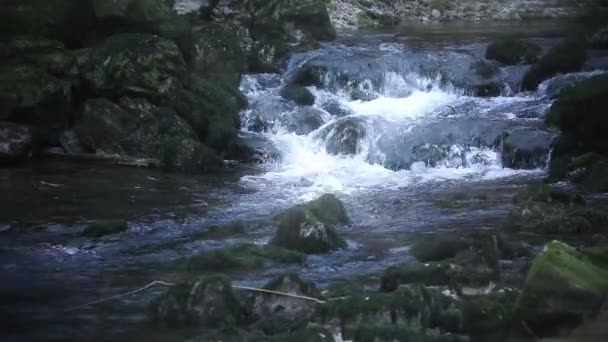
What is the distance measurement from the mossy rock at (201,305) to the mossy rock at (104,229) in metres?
3.01

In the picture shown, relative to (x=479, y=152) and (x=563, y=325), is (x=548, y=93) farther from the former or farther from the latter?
(x=563, y=325)

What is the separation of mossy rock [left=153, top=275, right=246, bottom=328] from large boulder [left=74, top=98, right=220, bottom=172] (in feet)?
21.7

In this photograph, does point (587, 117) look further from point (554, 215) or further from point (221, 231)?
point (221, 231)

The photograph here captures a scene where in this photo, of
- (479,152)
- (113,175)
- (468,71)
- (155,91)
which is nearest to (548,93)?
(468,71)

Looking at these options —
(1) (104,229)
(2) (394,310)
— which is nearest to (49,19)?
(1) (104,229)

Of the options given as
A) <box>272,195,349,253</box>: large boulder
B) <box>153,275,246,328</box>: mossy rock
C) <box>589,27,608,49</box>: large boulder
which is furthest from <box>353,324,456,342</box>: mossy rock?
<box>589,27,608,49</box>: large boulder

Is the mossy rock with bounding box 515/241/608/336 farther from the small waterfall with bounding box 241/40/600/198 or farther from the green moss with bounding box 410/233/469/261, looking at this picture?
the small waterfall with bounding box 241/40/600/198

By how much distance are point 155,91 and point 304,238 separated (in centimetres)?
653

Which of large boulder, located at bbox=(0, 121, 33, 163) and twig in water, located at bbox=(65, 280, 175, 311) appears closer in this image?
twig in water, located at bbox=(65, 280, 175, 311)

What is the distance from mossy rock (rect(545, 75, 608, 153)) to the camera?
1368 cm

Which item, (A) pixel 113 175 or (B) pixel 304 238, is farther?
(A) pixel 113 175

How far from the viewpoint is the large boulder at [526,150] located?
1441 cm

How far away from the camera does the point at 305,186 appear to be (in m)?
13.6

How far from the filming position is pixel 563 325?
7359 mm
